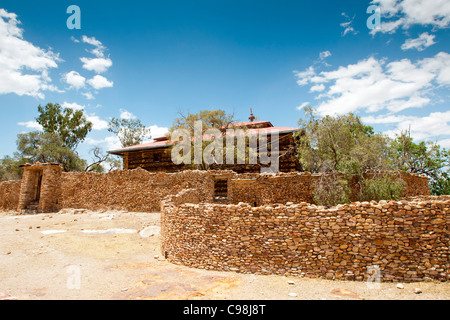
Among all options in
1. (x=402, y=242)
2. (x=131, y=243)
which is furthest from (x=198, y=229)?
(x=402, y=242)

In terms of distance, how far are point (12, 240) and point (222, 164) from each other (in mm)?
13073

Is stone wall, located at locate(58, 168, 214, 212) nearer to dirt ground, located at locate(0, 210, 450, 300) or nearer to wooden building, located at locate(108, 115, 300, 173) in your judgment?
wooden building, located at locate(108, 115, 300, 173)

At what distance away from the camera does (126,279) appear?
6.48m

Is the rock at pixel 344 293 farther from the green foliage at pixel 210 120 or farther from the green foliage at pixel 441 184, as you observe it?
the green foliage at pixel 441 184

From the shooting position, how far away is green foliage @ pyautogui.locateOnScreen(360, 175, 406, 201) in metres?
11.7

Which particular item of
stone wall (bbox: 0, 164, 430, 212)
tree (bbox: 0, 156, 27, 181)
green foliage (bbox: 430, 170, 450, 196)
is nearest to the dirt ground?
stone wall (bbox: 0, 164, 430, 212)

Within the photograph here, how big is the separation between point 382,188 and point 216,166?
11.6 m

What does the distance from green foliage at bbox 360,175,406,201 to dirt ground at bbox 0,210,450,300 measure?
6561 millimetres

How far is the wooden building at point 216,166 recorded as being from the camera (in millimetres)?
19739

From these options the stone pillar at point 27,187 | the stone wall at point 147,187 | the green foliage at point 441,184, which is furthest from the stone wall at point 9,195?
the green foliage at point 441,184

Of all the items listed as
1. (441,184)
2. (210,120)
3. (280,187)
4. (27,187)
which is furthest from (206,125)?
(441,184)

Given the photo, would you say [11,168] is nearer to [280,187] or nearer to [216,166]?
[216,166]

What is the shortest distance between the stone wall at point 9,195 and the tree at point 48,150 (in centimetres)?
1165

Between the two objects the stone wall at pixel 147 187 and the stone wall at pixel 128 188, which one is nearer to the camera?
the stone wall at pixel 147 187
